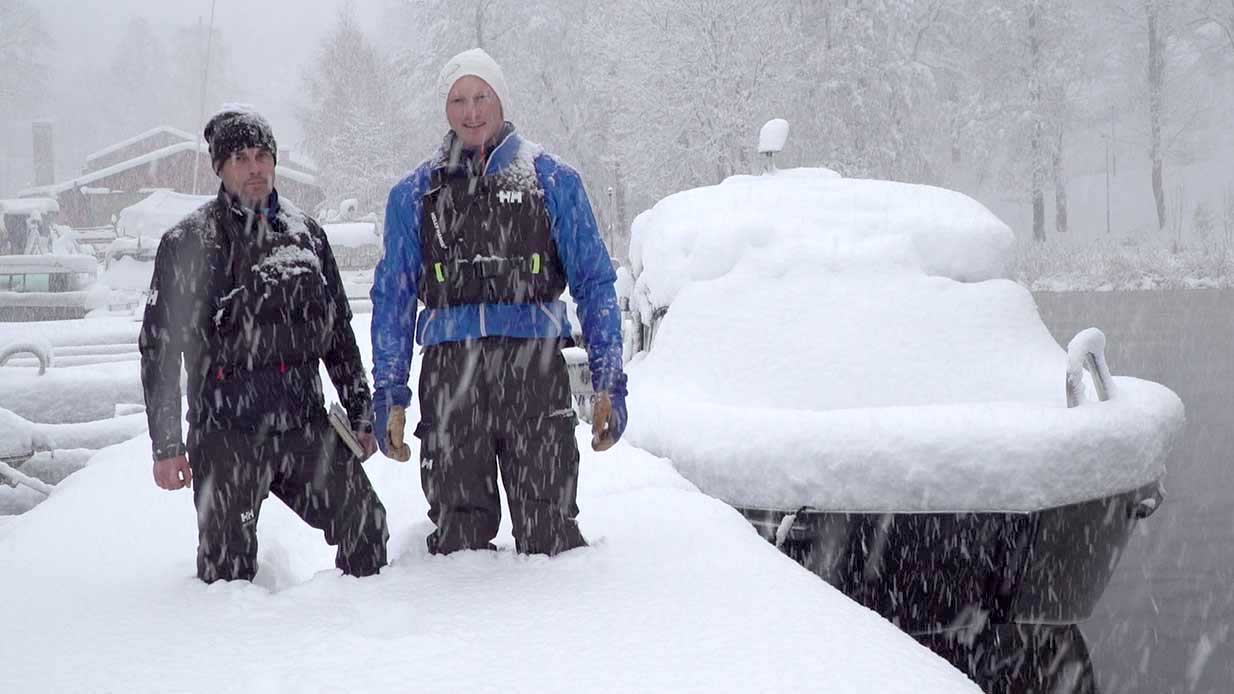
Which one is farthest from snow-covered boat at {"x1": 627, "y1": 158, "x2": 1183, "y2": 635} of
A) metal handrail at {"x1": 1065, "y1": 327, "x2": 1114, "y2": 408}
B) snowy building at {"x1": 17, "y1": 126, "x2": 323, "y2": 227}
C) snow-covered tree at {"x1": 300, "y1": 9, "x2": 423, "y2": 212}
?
snowy building at {"x1": 17, "y1": 126, "x2": 323, "y2": 227}

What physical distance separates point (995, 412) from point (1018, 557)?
20.6 inches

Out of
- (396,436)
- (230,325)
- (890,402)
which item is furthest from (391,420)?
(890,402)

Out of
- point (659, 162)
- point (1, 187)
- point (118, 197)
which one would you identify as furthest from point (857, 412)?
point (1, 187)

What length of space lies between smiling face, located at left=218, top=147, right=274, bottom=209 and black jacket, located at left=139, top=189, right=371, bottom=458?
0.04m

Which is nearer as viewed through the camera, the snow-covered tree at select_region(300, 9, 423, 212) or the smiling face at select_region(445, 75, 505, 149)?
the smiling face at select_region(445, 75, 505, 149)

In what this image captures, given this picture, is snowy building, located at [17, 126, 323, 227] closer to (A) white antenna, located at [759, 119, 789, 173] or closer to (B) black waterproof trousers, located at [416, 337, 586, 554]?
(A) white antenna, located at [759, 119, 789, 173]

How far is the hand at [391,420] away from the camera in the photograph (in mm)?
2865

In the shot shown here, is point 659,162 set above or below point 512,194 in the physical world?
above

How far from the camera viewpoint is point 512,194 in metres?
2.79

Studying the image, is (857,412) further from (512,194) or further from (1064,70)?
(1064,70)

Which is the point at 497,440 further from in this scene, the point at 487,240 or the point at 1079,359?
the point at 1079,359

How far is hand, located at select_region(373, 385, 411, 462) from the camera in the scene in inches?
113

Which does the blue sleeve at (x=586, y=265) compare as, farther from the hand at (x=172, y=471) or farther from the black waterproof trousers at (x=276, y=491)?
the hand at (x=172, y=471)

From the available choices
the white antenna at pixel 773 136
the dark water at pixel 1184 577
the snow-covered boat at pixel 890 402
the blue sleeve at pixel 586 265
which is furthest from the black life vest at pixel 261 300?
the dark water at pixel 1184 577
